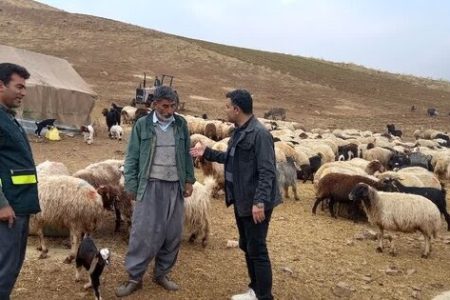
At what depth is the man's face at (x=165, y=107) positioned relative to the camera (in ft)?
16.0

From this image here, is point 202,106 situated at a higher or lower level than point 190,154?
lower

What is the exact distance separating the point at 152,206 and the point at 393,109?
4160 cm

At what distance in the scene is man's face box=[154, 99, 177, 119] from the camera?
16.0ft

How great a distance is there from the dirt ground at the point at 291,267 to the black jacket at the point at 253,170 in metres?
1.38

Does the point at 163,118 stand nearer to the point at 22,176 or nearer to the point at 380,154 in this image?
the point at 22,176

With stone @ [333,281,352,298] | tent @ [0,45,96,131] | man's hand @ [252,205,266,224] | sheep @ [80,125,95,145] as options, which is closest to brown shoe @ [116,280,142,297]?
man's hand @ [252,205,266,224]

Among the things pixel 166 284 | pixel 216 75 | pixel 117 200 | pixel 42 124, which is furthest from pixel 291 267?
pixel 216 75

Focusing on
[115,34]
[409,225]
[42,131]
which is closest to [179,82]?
[115,34]

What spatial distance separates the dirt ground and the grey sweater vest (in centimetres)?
126

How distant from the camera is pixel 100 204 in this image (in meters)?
6.14

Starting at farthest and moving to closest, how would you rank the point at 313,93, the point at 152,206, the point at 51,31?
1. the point at 51,31
2. the point at 313,93
3. the point at 152,206

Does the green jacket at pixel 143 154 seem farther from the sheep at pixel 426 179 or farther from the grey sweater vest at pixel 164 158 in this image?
the sheep at pixel 426 179

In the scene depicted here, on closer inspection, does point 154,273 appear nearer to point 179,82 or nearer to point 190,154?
point 190,154

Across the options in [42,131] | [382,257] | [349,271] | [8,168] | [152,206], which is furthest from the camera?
[42,131]
